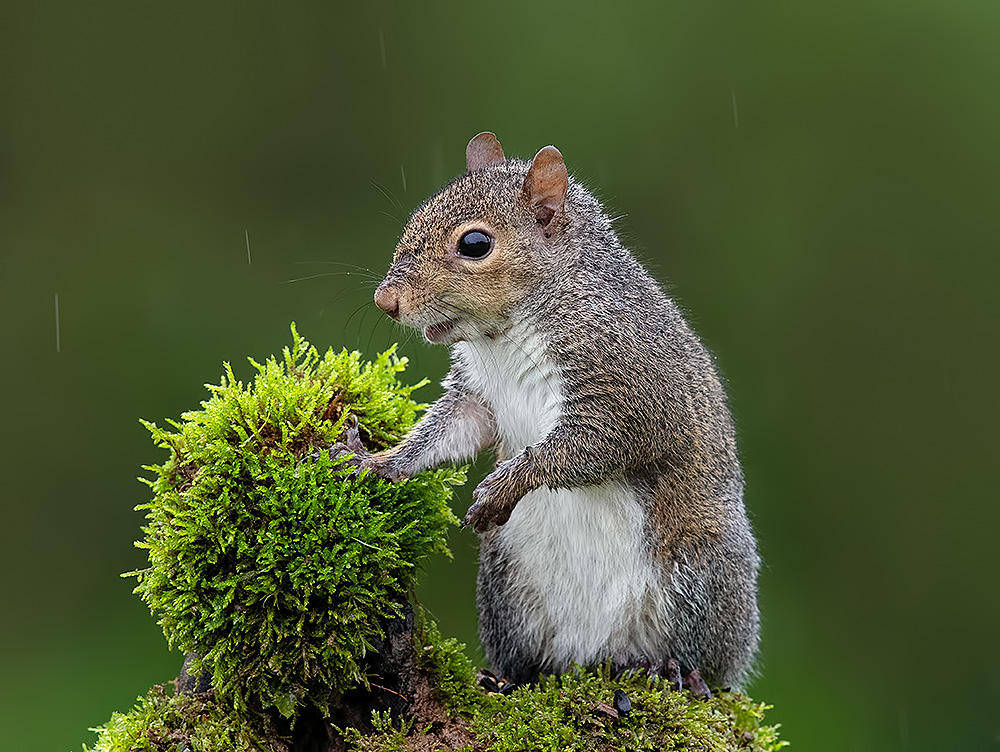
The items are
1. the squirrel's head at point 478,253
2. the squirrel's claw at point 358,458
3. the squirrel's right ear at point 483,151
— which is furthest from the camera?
the squirrel's right ear at point 483,151

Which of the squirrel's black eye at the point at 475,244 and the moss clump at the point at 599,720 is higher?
the squirrel's black eye at the point at 475,244

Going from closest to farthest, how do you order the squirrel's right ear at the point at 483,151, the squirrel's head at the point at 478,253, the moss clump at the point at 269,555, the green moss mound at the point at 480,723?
1. the moss clump at the point at 269,555
2. the green moss mound at the point at 480,723
3. the squirrel's head at the point at 478,253
4. the squirrel's right ear at the point at 483,151

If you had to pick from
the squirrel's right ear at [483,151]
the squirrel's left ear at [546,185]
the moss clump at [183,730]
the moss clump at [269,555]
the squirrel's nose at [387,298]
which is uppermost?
the squirrel's right ear at [483,151]

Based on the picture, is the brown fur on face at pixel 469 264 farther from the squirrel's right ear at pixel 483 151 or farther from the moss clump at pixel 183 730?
the moss clump at pixel 183 730

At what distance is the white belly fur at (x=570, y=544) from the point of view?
10.5 ft

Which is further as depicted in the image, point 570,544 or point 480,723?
point 570,544

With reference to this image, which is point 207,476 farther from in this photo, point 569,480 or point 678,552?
point 678,552

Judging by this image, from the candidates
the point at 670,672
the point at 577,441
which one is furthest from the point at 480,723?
the point at 577,441

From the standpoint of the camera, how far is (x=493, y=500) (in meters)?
2.96

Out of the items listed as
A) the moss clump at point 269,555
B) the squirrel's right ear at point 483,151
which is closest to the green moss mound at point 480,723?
the moss clump at point 269,555

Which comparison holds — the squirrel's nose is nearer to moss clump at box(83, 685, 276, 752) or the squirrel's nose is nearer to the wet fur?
the wet fur

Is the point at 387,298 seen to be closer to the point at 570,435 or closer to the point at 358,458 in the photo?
the point at 358,458

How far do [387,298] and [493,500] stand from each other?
63 cm

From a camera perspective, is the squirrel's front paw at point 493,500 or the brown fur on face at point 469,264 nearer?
the squirrel's front paw at point 493,500
